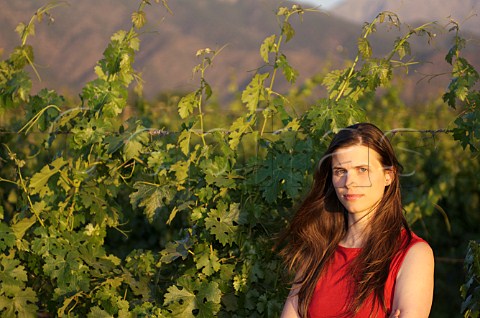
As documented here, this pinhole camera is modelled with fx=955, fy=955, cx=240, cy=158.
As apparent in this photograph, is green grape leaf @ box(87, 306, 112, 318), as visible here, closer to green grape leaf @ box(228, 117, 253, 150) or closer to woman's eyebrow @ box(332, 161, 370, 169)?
green grape leaf @ box(228, 117, 253, 150)

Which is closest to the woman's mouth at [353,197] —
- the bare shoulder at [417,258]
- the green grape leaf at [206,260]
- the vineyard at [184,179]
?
the bare shoulder at [417,258]

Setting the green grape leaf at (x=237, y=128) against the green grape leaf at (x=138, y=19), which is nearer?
the green grape leaf at (x=237, y=128)

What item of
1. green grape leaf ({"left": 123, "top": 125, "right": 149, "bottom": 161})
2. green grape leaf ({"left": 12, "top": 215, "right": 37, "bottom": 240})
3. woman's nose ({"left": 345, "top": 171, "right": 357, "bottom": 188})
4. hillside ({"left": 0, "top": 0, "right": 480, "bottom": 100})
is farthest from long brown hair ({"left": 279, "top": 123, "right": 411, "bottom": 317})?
hillside ({"left": 0, "top": 0, "right": 480, "bottom": 100})

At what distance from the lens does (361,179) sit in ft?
11.4

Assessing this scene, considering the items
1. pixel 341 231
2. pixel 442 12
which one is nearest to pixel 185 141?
pixel 341 231

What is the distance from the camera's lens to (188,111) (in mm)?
4258

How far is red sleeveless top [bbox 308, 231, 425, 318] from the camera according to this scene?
331 cm

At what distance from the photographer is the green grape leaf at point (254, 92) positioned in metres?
4.14

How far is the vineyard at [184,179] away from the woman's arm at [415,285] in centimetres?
77

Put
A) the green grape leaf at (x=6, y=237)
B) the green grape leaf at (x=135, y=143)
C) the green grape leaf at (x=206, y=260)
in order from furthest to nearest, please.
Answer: the green grape leaf at (x=6, y=237)
the green grape leaf at (x=135, y=143)
the green grape leaf at (x=206, y=260)

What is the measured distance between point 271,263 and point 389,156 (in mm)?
863

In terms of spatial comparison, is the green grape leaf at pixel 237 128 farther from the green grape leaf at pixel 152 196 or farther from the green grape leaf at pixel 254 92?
the green grape leaf at pixel 152 196

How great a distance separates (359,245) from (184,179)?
102 cm

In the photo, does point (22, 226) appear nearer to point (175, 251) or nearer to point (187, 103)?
point (175, 251)
